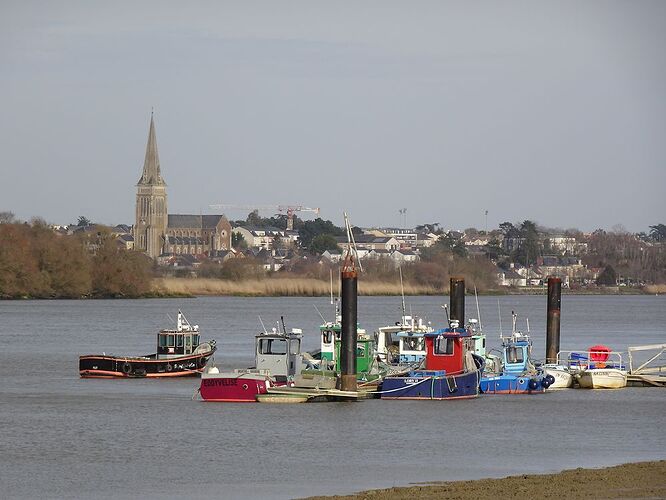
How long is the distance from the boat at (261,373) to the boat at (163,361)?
8.92 meters

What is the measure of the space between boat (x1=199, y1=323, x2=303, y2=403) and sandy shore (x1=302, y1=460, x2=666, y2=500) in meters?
17.6

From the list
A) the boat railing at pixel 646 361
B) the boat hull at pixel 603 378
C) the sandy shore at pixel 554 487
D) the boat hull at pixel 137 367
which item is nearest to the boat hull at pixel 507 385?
the boat hull at pixel 603 378

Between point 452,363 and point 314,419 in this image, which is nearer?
point 314,419

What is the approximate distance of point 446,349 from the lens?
48.6 m

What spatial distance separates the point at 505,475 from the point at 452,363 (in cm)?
1608

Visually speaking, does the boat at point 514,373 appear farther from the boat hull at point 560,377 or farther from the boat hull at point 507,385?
the boat hull at point 560,377

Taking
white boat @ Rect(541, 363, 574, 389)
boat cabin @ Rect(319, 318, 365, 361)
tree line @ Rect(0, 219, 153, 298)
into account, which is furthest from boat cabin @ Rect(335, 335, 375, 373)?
tree line @ Rect(0, 219, 153, 298)

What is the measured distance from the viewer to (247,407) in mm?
46688

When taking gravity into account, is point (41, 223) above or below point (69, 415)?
above

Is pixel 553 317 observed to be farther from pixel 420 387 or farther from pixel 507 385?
pixel 420 387

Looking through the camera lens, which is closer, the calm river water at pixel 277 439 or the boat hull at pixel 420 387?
the calm river water at pixel 277 439

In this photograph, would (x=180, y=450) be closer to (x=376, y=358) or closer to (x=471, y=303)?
(x=376, y=358)

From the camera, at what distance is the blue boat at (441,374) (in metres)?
48.0

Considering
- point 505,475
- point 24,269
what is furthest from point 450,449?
point 24,269
